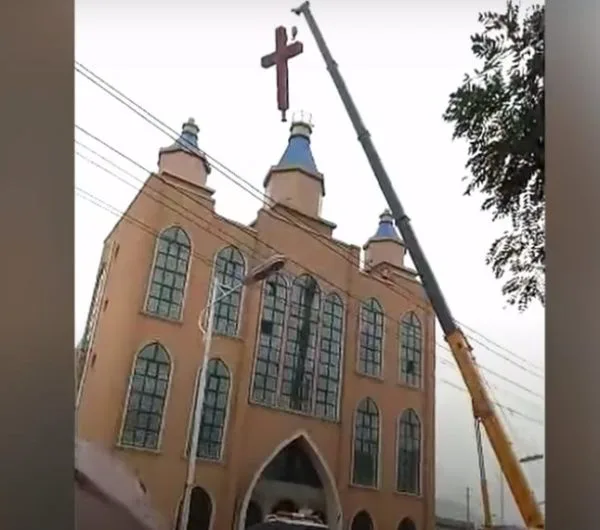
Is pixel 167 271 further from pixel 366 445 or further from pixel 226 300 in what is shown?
pixel 366 445

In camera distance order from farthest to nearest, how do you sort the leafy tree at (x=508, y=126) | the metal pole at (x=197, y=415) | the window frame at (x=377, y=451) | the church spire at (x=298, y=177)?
the leafy tree at (x=508, y=126) < the church spire at (x=298, y=177) < the window frame at (x=377, y=451) < the metal pole at (x=197, y=415)

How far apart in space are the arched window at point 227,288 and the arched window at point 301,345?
10 cm

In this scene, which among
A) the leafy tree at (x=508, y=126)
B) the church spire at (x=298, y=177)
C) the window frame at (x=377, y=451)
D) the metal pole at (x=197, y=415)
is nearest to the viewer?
the metal pole at (x=197, y=415)

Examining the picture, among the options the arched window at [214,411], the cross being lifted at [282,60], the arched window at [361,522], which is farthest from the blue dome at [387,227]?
the arched window at [361,522]

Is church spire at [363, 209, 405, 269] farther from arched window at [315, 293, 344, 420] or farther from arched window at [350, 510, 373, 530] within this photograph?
arched window at [350, 510, 373, 530]

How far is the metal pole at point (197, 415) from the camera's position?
3.51ft

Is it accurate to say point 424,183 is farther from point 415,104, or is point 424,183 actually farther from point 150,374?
point 150,374

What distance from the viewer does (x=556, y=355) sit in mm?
1247

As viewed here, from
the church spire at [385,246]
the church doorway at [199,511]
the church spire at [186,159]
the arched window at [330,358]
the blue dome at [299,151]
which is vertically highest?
the blue dome at [299,151]

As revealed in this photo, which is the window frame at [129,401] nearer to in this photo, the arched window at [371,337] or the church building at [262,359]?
the church building at [262,359]

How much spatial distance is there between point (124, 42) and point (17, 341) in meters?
0.59

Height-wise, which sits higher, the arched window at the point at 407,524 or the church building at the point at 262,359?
the church building at the point at 262,359

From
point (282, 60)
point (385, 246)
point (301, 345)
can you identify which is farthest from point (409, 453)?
point (282, 60)

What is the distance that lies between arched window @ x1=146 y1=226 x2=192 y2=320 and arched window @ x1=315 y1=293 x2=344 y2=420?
26cm
